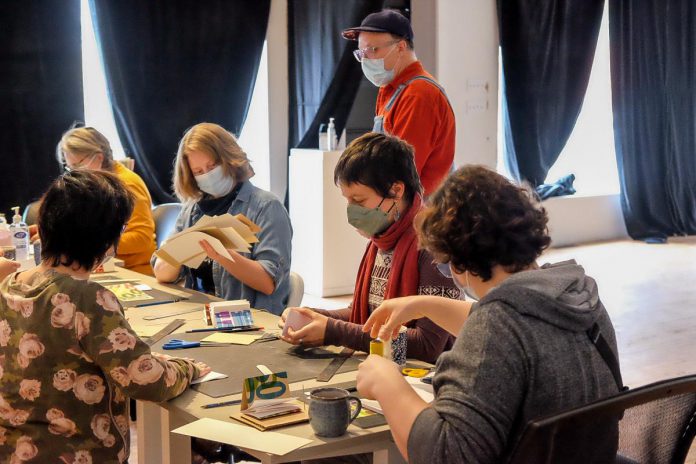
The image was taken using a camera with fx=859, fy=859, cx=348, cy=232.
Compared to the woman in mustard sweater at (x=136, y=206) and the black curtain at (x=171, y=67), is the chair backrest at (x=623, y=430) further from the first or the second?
the black curtain at (x=171, y=67)

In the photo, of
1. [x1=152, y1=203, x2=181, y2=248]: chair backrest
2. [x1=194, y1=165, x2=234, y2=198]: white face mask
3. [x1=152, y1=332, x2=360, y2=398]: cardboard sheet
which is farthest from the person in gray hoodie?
[x1=152, y1=203, x2=181, y2=248]: chair backrest

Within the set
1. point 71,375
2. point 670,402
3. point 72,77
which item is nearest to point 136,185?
point 72,77

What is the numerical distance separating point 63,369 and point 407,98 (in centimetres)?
219

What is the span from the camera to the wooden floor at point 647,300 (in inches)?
177

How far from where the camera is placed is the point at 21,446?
1.78 m

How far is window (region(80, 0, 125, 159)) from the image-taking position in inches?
219

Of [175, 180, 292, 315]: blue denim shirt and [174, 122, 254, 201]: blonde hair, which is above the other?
[174, 122, 254, 201]: blonde hair

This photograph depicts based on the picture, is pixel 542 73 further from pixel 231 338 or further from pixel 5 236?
pixel 231 338

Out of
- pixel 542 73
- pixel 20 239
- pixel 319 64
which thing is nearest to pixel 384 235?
pixel 20 239

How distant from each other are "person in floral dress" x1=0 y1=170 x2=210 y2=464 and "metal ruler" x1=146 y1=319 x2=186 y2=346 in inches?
20.5

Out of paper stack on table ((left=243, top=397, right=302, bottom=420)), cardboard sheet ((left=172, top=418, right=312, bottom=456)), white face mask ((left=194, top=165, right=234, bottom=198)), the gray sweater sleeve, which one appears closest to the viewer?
the gray sweater sleeve

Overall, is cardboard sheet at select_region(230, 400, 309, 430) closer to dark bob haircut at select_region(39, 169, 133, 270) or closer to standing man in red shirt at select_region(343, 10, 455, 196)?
dark bob haircut at select_region(39, 169, 133, 270)

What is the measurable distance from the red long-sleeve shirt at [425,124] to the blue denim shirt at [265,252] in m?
0.76

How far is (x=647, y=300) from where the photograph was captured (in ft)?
19.6
